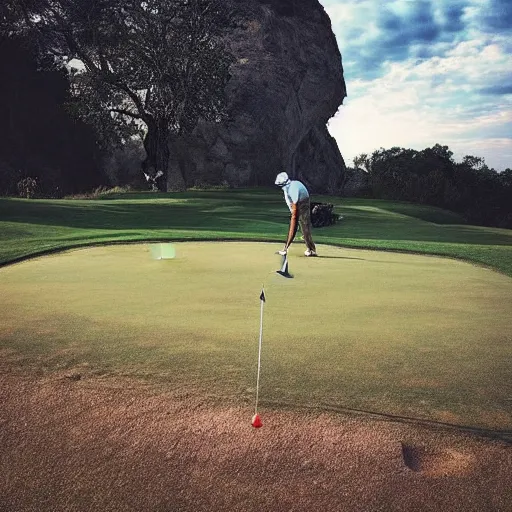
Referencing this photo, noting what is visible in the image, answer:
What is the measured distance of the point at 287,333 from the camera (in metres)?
5.47

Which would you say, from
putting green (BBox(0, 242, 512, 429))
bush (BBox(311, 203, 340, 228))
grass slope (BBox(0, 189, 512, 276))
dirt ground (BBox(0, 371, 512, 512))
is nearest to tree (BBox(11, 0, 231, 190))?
grass slope (BBox(0, 189, 512, 276))

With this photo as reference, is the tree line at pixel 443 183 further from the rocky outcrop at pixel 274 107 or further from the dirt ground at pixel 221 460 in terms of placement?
the dirt ground at pixel 221 460

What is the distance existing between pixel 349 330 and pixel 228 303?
1675 mm

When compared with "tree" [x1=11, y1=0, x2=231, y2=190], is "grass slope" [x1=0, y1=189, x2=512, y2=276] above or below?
below

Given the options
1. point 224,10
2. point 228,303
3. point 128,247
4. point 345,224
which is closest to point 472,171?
point 224,10

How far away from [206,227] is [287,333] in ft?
51.4

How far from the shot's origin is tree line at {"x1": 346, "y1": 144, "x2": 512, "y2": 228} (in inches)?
2299

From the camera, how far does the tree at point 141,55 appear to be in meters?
33.3

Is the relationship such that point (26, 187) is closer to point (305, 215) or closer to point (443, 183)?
point (305, 215)

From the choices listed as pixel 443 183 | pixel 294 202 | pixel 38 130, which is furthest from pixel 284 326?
pixel 443 183

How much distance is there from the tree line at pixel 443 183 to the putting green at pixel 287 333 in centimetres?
4889

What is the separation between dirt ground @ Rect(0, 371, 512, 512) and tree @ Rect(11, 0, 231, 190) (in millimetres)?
31348

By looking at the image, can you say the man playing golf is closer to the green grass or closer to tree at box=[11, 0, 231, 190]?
the green grass

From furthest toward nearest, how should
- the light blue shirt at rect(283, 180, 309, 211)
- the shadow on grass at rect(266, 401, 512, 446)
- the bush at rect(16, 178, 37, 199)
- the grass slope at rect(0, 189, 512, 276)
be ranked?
the bush at rect(16, 178, 37, 199)
the grass slope at rect(0, 189, 512, 276)
the light blue shirt at rect(283, 180, 309, 211)
the shadow on grass at rect(266, 401, 512, 446)
